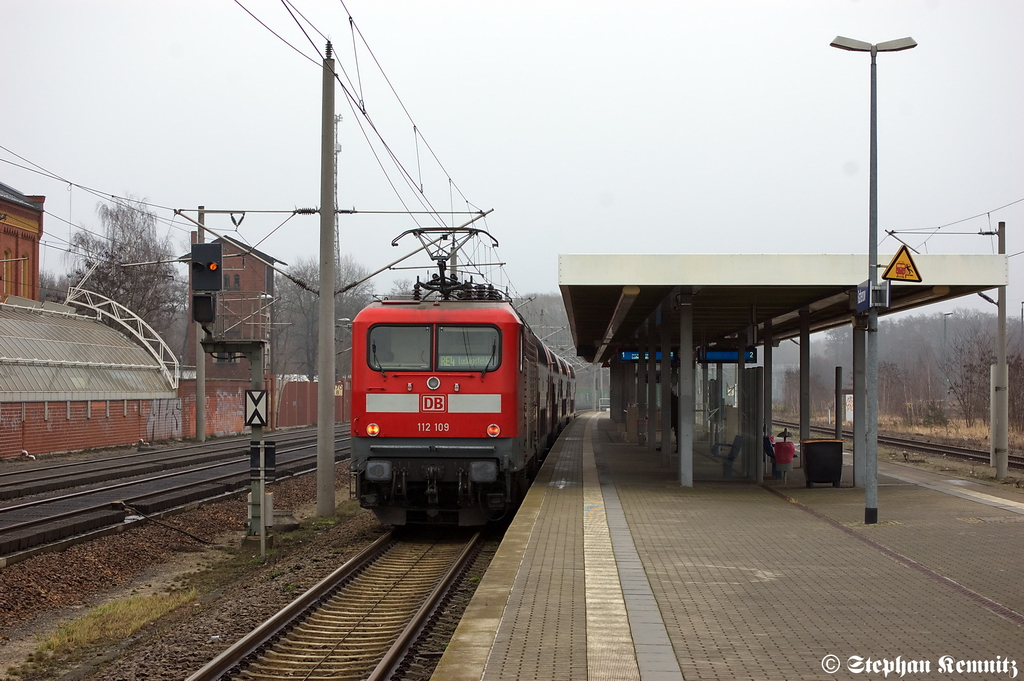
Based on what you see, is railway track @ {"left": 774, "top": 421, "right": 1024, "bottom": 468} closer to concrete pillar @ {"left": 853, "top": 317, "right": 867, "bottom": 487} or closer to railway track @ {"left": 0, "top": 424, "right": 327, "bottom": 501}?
concrete pillar @ {"left": 853, "top": 317, "right": 867, "bottom": 487}

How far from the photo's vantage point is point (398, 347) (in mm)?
12328

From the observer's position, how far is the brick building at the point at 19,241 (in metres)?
44.4

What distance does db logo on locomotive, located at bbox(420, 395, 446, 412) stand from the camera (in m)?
12.0

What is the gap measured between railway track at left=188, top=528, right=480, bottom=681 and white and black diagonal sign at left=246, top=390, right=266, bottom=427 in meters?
2.25

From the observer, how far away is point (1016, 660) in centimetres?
575

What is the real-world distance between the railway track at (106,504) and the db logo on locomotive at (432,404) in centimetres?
475

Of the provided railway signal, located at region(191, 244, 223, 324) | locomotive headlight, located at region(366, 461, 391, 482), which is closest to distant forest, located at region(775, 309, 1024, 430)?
locomotive headlight, located at region(366, 461, 391, 482)

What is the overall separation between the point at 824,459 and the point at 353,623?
10692mm

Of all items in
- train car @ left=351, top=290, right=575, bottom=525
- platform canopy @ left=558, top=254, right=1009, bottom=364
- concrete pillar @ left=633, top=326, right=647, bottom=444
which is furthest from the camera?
concrete pillar @ left=633, top=326, right=647, bottom=444

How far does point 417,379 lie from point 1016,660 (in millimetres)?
7900

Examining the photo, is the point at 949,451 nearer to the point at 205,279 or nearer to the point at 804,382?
the point at 804,382

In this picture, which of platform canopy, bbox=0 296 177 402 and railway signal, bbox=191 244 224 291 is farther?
platform canopy, bbox=0 296 177 402

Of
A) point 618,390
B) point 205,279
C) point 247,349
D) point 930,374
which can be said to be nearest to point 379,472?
point 247,349

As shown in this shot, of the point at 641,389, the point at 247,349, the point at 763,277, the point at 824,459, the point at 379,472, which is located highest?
the point at 763,277
